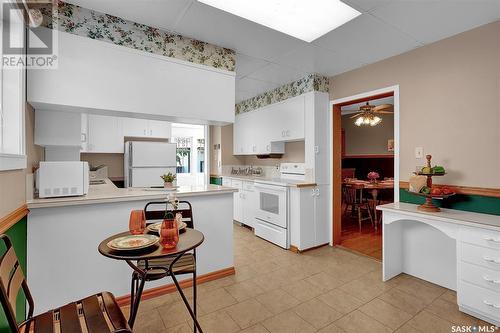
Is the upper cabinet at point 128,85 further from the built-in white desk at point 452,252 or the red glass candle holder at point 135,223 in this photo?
the built-in white desk at point 452,252

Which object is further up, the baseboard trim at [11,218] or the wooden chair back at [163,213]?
the baseboard trim at [11,218]

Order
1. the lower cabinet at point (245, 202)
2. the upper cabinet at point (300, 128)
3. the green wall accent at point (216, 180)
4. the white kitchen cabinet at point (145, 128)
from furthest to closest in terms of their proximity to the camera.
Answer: the green wall accent at point (216, 180), the white kitchen cabinet at point (145, 128), the lower cabinet at point (245, 202), the upper cabinet at point (300, 128)

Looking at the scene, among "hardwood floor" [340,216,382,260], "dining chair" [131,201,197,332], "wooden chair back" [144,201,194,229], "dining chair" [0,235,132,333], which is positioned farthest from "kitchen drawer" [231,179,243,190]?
"dining chair" [0,235,132,333]

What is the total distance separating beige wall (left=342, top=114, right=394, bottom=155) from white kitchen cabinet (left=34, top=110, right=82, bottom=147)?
599cm

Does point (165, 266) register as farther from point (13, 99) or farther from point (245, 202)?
point (245, 202)

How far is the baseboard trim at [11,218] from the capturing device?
4.04 feet

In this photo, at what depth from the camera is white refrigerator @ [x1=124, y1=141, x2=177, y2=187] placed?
3959 mm

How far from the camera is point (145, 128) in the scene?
445 centimetres

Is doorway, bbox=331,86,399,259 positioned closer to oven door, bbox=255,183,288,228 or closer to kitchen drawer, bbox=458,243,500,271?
oven door, bbox=255,183,288,228

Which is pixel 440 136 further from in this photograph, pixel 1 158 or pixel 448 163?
pixel 1 158

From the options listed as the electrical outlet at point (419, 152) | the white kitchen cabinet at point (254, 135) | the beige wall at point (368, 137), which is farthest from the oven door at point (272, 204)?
the beige wall at point (368, 137)

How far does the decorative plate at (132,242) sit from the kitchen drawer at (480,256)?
91.7 inches

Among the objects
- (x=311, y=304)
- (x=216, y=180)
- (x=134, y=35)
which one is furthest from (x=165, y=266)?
(x=216, y=180)

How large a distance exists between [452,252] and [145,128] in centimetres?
470
